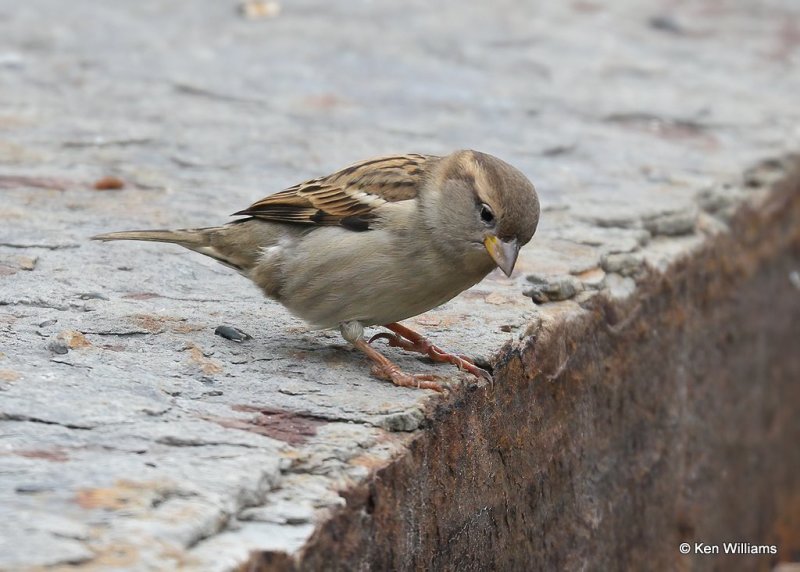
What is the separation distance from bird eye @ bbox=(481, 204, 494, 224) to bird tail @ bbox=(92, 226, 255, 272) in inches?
29.6

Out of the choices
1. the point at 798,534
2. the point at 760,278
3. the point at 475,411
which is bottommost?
the point at 798,534

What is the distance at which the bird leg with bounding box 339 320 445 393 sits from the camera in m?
3.46

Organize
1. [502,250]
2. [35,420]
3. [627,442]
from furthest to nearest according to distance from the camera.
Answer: [627,442] < [502,250] < [35,420]

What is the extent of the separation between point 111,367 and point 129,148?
8.98ft

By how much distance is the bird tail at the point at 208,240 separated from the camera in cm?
403

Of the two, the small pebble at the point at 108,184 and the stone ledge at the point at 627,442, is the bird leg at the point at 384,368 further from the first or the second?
the small pebble at the point at 108,184

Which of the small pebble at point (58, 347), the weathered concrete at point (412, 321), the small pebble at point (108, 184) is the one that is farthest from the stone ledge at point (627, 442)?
the small pebble at point (108, 184)

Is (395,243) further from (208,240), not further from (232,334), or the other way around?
(208,240)

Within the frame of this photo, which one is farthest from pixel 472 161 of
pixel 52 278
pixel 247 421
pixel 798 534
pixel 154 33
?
A: pixel 154 33

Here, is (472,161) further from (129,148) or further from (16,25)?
(16,25)

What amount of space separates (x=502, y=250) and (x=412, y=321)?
63 centimetres

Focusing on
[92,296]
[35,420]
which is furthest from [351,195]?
[35,420]

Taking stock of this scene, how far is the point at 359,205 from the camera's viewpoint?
382cm

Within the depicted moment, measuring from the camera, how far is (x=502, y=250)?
364 centimetres
